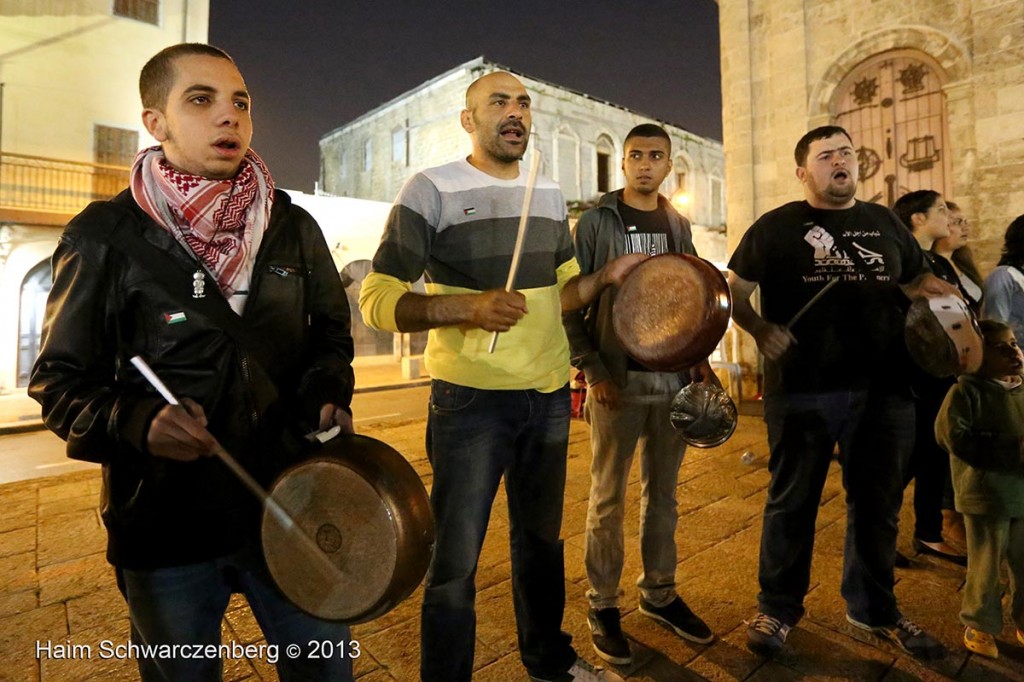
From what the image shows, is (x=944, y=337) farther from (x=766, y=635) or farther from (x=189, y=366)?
(x=189, y=366)

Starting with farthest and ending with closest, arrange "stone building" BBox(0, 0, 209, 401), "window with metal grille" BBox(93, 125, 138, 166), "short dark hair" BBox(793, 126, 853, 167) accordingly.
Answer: "window with metal grille" BBox(93, 125, 138, 166)
"stone building" BBox(0, 0, 209, 401)
"short dark hair" BBox(793, 126, 853, 167)

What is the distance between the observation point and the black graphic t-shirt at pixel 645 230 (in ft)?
9.74

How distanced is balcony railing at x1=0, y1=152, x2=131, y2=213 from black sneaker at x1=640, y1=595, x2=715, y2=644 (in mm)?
16929

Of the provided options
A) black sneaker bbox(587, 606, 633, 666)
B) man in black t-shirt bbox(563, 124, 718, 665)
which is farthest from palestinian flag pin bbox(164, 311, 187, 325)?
black sneaker bbox(587, 606, 633, 666)

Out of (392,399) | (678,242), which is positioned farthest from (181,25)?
(678,242)

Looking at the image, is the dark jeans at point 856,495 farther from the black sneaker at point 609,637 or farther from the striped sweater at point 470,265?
the striped sweater at point 470,265

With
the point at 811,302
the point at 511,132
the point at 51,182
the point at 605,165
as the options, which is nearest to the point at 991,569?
the point at 811,302

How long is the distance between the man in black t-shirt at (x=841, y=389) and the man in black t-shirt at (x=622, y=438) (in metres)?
0.42

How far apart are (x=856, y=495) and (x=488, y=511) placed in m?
1.78

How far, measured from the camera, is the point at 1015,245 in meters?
3.62

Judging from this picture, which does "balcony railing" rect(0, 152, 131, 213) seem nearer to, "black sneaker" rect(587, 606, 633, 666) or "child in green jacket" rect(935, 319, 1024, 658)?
"black sneaker" rect(587, 606, 633, 666)

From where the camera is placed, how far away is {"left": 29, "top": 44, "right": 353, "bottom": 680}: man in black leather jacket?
1.33 meters

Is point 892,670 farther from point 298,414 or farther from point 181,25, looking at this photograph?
point 181,25

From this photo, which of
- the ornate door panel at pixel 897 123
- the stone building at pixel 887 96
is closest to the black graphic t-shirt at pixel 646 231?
the stone building at pixel 887 96
